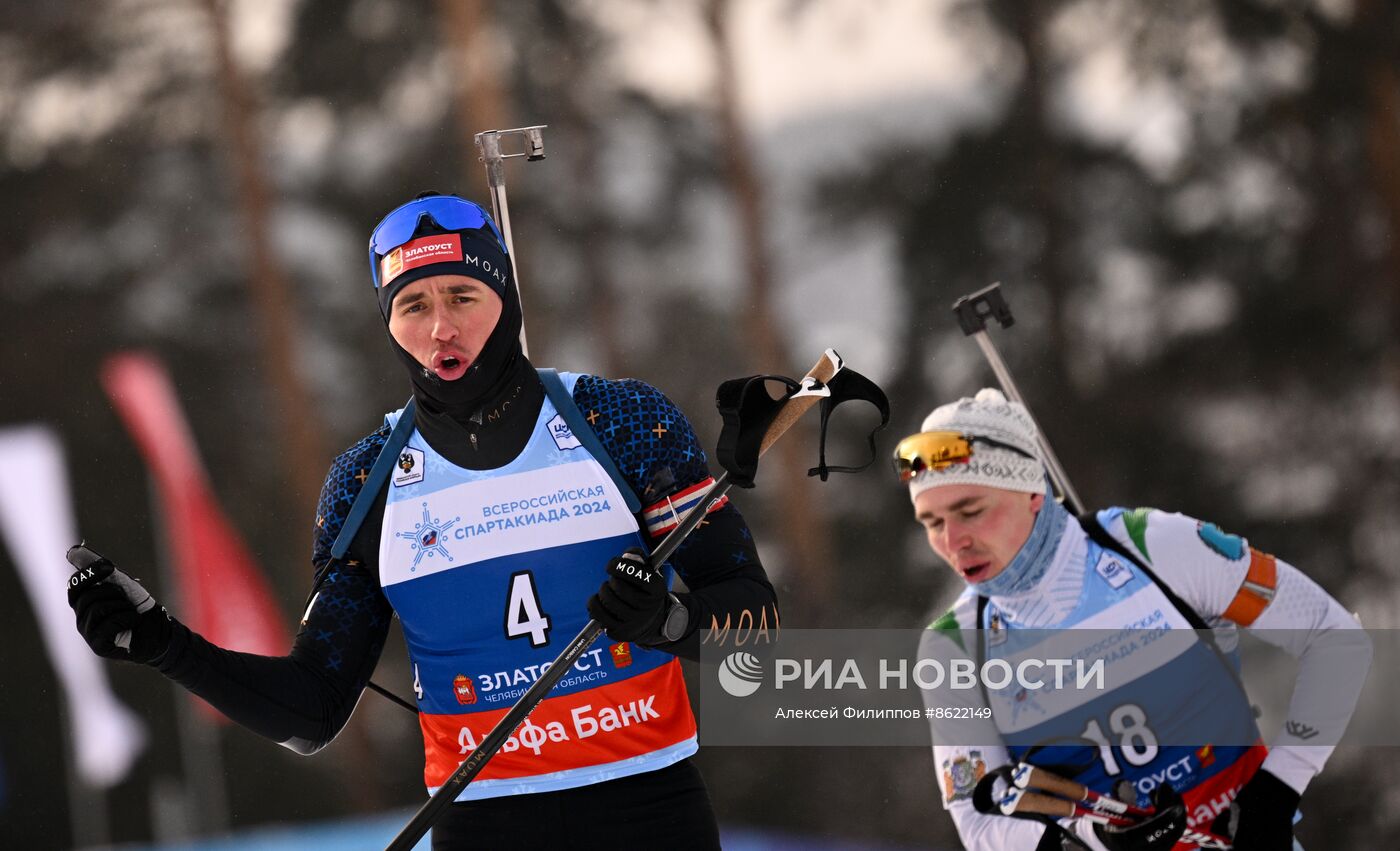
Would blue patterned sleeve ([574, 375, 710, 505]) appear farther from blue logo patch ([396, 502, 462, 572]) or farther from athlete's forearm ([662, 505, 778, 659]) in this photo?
blue logo patch ([396, 502, 462, 572])

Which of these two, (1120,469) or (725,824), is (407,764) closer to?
(725,824)

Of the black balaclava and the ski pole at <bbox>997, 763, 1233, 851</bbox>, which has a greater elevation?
the black balaclava

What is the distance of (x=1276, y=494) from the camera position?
5.04m

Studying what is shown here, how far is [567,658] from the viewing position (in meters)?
1.96

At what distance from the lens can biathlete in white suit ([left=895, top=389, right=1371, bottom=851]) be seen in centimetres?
267

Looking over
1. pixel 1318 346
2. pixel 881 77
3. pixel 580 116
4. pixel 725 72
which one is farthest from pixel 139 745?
pixel 1318 346

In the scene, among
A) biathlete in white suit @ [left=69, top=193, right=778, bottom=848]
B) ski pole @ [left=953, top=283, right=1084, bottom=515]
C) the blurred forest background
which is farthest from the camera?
the blurred forest background

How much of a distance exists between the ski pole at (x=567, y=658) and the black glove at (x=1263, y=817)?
4.02 feet

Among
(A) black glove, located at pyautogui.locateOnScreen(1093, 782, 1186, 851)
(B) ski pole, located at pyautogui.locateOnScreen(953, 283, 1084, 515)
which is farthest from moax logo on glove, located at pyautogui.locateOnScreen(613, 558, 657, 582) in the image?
(B) ski pole, located at pyautogui.locateOnScreen(953, 283, 1084, 515)

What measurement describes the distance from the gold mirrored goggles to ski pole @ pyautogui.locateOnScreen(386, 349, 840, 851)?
77cm

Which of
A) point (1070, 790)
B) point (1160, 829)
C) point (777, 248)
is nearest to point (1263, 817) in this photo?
point (1160, 829)

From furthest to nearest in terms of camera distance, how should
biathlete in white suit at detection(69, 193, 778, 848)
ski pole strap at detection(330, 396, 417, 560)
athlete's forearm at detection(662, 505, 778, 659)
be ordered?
ski pole strap at detection(330, 396, 417, 560)
biathlete in white suit at detection(69, 193, 778, 848)
athlete's forearm at detection(662, 505, 778, 659)

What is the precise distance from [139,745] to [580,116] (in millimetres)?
2619

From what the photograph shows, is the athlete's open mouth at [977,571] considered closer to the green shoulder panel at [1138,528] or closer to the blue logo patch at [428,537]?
the green shoulder panel at [1138,528]
